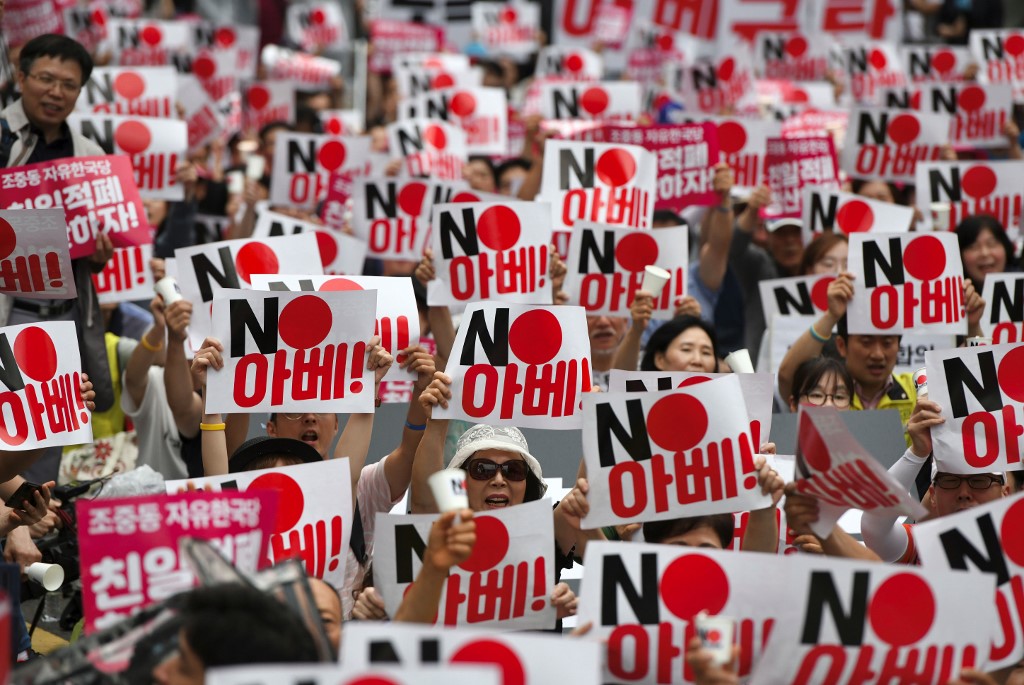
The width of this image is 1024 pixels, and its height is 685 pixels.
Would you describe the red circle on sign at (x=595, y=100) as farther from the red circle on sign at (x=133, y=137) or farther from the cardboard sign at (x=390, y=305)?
the cardboard sign at (x=390, y=305)

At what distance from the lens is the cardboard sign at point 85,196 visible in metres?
6.34

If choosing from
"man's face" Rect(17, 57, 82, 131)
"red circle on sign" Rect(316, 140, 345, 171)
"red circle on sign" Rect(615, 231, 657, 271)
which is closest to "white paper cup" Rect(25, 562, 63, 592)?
"man's face" Rect(17, 57, 82, 131)

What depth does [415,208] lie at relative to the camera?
8.45m

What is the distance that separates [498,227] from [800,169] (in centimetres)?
319

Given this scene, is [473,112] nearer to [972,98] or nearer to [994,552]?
[972,98]

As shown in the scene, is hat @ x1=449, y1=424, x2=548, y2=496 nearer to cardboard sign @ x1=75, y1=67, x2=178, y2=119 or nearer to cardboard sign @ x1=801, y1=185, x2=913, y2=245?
cardboard sign @ x1=801, y1=185, x2=913, y2=245

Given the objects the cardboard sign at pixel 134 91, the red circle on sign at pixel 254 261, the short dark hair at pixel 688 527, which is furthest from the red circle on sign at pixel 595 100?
the short dark hair at pixel 688 527

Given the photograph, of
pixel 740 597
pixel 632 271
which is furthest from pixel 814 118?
Answer: pixel 740 597

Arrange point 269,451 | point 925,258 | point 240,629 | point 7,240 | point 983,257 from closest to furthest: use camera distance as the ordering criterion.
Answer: point 240,629 < point 269,451 < point 7,240 < point 925,258 < point 983,257

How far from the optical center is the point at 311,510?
178 inches

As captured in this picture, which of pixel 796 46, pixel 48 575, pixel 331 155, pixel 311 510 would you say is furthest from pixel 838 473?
pixel 796 46

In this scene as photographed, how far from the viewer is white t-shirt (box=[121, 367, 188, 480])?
21.8 ft

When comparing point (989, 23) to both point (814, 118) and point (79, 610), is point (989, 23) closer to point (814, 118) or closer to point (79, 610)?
point (814, 118)

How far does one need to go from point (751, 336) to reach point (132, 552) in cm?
507
